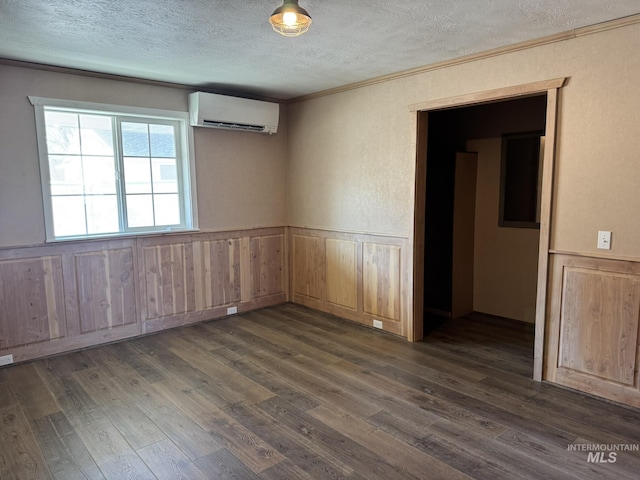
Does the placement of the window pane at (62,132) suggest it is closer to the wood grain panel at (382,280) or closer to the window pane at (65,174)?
the window pane at (65,174)

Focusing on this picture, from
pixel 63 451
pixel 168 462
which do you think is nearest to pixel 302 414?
pixel 168 462

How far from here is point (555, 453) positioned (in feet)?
7.78

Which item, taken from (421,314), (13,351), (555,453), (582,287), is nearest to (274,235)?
(421,314)

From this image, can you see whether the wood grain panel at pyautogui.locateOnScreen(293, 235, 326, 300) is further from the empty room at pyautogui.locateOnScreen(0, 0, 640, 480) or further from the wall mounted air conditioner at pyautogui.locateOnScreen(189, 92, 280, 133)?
the wall mounted air conditioner at pyautogui.locateOnScreen(189, 92, 280, 133)

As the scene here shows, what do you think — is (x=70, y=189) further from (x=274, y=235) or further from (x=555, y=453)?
(x=555, y=453)

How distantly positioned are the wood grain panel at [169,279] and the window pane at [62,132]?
113 centimetres

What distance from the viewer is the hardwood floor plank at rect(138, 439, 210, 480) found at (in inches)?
87.4

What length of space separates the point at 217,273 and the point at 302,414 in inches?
95.3

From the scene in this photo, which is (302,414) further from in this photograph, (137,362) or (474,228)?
(474,228)

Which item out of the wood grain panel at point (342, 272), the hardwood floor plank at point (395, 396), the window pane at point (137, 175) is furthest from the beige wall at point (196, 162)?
the hardwood floor plank at point (395, 396)

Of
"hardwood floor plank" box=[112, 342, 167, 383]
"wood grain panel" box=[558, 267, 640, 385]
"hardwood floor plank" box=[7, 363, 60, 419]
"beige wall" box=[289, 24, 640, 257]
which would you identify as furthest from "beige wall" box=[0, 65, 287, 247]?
"wood grain panel" box=[558, 267, 640, 385]

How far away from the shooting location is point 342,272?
15.7 ft

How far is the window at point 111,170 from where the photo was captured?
3789 millimetres

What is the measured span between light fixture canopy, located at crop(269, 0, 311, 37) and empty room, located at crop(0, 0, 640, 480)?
1 cm
